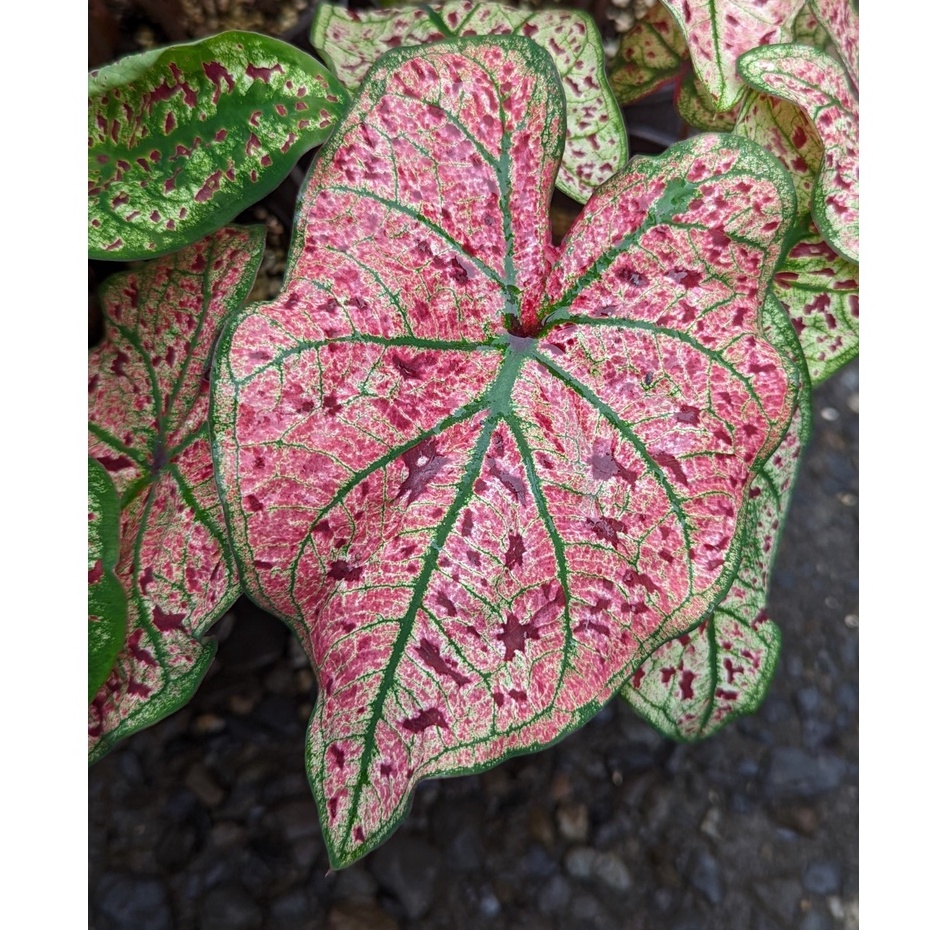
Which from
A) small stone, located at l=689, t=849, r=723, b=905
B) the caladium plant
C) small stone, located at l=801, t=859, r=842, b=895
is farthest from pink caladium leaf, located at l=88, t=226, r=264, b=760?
small stone, located at l=801, t=859, r=842, b=895

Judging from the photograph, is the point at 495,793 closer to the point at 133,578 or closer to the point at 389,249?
the point at 133,578

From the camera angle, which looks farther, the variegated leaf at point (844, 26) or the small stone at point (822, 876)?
the small stone at point (822, 876)

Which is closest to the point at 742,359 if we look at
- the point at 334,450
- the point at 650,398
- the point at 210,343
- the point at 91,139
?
the point at 650,398

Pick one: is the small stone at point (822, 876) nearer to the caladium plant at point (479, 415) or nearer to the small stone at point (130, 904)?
the caladium plant at point (479, 415)

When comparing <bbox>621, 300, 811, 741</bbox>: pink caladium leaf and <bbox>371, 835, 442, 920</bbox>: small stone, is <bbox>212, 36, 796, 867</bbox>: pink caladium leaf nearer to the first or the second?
<bbox>621, 300, 811, 741</bbox>: pink caladium leaf

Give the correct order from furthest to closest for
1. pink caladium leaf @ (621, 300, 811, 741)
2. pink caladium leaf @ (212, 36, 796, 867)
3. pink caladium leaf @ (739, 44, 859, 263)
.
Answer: pink caladium leaf @ (621, 300, 811, 741) → pink caladium leaf @ (739, 44, 859, 263) → pink caladium leaf @ (212, 36, 796, 867)

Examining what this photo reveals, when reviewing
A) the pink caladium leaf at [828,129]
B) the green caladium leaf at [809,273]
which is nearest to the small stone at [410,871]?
the green caladium leaf at [809,273]
